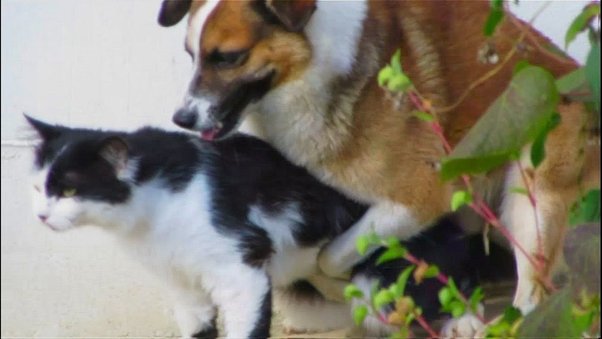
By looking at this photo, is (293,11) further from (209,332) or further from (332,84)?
(209,332)

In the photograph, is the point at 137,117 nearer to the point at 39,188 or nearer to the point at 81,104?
the point at 81,104

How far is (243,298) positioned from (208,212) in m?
0.24

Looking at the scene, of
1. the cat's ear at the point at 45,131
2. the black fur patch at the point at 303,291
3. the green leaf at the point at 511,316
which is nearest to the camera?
the green leaf at the point at 511,316

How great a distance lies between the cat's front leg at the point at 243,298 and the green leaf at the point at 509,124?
1171 mm

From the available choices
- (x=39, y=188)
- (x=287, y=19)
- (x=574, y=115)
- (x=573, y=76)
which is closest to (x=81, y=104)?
(x=39, y=188)

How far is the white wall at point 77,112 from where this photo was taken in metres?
3.69

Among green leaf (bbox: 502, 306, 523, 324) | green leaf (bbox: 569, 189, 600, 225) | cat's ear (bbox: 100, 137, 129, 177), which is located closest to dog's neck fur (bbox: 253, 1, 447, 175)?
cat's ear (bbox: 100, 137, 129, 177)

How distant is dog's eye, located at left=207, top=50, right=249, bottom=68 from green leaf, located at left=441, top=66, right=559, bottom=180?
43.5 inches

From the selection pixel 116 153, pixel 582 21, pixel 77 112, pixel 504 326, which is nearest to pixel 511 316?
pixel 504 326

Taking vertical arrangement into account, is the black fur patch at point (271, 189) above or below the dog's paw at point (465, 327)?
above

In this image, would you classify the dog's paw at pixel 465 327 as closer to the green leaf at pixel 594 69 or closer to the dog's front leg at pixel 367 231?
the dog's front leg at pixel 367 231

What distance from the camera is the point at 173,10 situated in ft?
10.4

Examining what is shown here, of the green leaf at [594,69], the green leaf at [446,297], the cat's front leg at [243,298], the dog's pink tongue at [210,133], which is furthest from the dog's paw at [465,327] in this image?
the green leaf at [594,69]

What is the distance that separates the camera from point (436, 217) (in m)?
3.12
